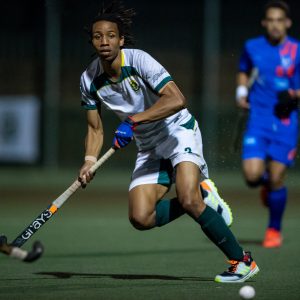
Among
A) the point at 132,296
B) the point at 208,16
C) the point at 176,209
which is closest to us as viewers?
the point at 132,296

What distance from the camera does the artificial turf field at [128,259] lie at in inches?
206

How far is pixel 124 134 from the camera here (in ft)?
17.5

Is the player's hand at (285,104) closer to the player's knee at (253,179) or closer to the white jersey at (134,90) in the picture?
the player's knee at (253,179)

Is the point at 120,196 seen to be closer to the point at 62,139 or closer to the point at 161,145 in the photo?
the point at 62,139

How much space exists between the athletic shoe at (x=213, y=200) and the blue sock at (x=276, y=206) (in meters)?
1.58

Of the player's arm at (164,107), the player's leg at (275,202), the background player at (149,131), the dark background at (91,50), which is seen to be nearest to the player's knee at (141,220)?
the background player at (149,131)

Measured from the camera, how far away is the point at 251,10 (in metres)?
16.2

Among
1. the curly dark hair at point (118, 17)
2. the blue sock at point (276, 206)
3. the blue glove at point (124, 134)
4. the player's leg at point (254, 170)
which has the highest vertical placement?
the curly dark hair at point (118, 17)

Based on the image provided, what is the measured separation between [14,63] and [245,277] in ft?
38.8

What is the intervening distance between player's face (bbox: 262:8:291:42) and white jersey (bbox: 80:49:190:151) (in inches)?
69.4

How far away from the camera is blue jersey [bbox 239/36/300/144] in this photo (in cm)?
749

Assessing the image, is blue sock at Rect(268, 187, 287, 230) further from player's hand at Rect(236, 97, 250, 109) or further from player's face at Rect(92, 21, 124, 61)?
player's face at Rect(92, 21, 124, 61)

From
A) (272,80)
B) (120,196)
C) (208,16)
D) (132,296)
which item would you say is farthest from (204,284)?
(208,16)

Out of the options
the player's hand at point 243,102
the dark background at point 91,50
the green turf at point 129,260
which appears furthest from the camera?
the dark background at point 91,50
